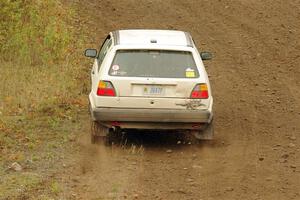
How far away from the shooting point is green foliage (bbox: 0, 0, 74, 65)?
17.7 meters

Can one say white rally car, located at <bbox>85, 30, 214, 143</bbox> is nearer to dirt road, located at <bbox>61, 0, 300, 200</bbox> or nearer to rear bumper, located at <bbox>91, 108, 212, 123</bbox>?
rear bumper, located at <bbox>91, 108, 212, 123</bbox>

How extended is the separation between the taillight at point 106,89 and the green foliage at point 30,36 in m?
6.50

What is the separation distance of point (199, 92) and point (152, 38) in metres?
1.27

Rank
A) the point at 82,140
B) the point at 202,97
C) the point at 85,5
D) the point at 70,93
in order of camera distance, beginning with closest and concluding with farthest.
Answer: the point at 202,97 → the point at 82,140 → the point at 70,93 → the point at 85,5

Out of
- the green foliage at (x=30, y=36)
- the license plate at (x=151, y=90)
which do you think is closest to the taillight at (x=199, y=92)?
→ the license plate at (x=151, y=90)

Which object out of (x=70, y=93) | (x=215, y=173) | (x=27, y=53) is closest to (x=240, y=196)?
(x=215, y=173)

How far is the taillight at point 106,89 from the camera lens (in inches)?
433

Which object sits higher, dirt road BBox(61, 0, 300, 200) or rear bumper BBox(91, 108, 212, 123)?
rear bumper BBox(91, 108, 212, 123)

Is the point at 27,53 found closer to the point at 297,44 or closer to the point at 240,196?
the point at 297,44

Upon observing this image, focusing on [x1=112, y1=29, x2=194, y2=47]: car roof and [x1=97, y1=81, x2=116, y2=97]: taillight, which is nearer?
[x1=97, y1=81, x2=116, y2=97]: taillight

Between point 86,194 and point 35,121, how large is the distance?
421cm

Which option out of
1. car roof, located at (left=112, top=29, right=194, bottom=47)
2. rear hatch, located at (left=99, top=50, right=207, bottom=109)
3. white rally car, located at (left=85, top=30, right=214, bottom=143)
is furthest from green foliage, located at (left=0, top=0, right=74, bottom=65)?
rear hatch, located at (left=99, top=50, right=207, bottom=109)

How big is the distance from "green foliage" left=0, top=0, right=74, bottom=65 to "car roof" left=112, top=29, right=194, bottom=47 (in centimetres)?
565

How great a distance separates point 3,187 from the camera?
9.16 metres
